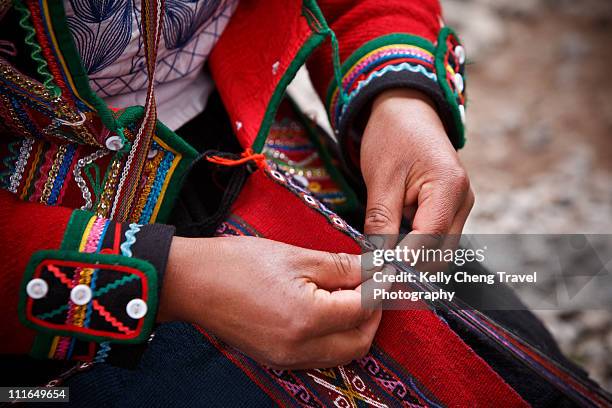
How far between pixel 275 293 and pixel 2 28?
1.71 ft

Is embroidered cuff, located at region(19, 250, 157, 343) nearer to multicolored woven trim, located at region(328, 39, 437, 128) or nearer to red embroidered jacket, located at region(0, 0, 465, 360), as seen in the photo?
red embroidered jacket, located at region(0, 0, 465, 360)

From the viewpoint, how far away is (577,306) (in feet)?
6.47

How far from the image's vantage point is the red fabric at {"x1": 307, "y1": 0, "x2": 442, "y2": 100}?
106 cm

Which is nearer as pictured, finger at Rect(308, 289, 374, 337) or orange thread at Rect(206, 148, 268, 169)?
finger at Rect(308, 289, 374, 337)

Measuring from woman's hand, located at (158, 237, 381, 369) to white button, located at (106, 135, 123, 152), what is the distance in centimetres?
20

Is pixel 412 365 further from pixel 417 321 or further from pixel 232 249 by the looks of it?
pixel 232 249

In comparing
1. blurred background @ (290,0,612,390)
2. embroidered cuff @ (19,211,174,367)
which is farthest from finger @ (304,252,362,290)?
blurred background @ (290,0,612,390)

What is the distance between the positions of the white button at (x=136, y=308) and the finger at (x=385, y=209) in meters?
0.40

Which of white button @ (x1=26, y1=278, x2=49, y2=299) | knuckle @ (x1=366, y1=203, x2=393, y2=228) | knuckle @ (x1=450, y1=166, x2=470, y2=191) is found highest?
knuckle @ (x1=450, y1=166, x2=470, y2=191)

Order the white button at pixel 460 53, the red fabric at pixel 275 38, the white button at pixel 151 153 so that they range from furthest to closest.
→ 1. the white button at pixel 460 53
2. the red fabric at pixel 275 38
3. the white button at pixel 151 153

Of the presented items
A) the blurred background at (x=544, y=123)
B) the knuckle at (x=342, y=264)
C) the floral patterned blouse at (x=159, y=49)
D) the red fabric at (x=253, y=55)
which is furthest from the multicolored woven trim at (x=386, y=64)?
the blurred background at (x=544, y=123)

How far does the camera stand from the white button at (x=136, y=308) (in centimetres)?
67

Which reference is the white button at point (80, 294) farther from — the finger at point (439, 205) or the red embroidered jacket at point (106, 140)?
the finger at point (439, 205)

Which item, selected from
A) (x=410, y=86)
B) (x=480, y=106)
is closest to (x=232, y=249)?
(x=410, y=86)
